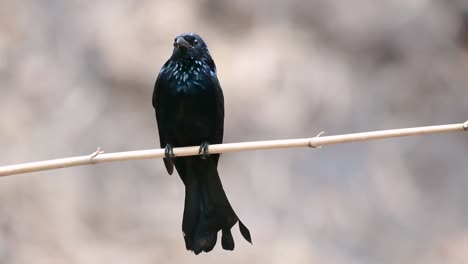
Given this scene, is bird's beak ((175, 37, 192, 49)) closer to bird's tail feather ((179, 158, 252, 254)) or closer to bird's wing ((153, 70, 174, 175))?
bird's wing ((153, 70, 174, 175))

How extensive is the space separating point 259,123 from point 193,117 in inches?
35.9

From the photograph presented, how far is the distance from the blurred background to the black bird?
808 mm

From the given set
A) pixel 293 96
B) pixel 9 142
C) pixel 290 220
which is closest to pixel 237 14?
pixel 293 96

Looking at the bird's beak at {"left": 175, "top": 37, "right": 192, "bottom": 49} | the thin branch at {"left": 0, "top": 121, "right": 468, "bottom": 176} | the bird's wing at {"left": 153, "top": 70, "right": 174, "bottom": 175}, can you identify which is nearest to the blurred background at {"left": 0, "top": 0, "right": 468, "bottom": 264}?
the bird's wing at {"left": 153, "top": 70, "right": 174, "bottom": 175}

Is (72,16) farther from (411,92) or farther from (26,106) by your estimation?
(411,92)

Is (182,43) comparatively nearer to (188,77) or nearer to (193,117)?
(188,77)

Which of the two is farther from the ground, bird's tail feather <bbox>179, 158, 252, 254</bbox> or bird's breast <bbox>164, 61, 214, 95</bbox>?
bird's breast <bbox>164, 61, 214, 95</bbox>

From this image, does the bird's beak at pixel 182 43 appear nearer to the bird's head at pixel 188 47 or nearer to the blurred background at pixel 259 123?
the bird's head at pixel 188 47

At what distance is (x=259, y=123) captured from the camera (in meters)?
3.04

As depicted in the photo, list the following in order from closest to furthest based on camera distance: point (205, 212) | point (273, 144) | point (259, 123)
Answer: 1. point (273, 144)
2. point (205, 212)
3. point (259, 123)

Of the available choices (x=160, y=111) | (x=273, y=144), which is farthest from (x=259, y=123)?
(x=273, y=144)

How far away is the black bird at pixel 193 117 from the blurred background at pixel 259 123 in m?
0.81

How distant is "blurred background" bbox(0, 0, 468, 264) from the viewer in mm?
2932

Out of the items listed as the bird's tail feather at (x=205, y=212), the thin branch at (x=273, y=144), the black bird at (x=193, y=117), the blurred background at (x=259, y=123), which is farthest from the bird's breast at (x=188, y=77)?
the blurred background at (x=259, y=123)
